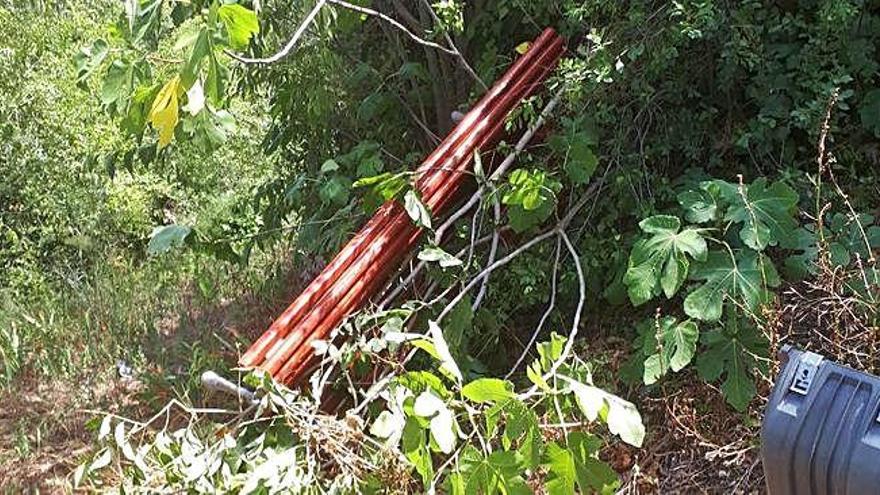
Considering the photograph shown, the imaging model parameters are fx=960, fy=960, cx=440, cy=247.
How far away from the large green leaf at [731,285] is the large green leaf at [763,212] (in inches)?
2.4

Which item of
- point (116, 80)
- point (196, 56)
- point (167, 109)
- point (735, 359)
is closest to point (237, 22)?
point (196, 56)

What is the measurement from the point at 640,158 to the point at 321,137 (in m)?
1.49

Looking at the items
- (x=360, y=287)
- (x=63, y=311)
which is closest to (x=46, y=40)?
(x=63, y=311)

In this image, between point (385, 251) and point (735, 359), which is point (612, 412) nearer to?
point (735, 359)

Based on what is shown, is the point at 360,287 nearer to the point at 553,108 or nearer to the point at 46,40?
the point at 553,108

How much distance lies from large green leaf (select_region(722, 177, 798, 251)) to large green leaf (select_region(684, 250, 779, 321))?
6 centimetres

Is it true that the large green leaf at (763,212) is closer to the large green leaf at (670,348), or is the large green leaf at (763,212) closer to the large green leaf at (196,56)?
the large green leaf at (670,348)

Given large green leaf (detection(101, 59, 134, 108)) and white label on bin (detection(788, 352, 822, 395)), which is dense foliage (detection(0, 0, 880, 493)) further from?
white label on bin (detection(788, 352, 822, 395))

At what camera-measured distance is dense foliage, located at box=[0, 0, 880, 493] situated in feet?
6.99

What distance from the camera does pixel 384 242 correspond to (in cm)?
270

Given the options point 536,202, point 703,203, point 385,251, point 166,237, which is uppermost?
point 166,237

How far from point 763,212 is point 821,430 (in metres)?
0.79

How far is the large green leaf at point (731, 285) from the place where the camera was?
2.21 m

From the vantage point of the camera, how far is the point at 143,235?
18.9ft
